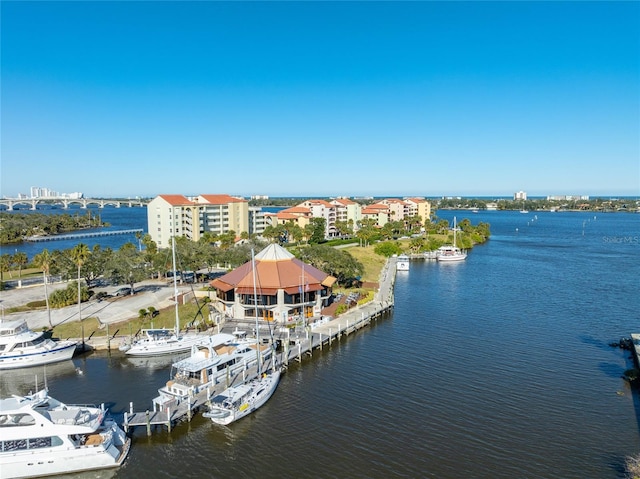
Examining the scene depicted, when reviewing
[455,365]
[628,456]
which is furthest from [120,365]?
[628,456]

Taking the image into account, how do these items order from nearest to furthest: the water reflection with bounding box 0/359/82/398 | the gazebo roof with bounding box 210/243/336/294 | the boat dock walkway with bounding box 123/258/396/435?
the boat dock walkway with bounding box 123/258/396/435, the water reflection with bounding box 0/359/82/398, the gazebo roof with bounding box 210/243/336/294

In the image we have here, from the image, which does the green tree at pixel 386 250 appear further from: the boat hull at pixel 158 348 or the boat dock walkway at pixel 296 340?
the boat hull at pixel 158 348

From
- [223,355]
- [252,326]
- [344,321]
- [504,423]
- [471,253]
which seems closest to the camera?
[504,423]

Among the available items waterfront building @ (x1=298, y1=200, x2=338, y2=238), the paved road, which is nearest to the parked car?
the paved road

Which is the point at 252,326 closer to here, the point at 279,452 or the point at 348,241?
the point at 279,452

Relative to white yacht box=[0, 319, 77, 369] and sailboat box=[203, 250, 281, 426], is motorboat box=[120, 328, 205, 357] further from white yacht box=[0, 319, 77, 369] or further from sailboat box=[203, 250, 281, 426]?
sailboat box=[203, 250, 281, 426]

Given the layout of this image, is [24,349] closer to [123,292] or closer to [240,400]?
A: [240,400]

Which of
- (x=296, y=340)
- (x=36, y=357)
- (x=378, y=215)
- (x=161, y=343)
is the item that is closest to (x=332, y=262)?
(x=296, y=340)

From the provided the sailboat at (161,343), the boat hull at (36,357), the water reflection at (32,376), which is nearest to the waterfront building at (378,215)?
the sailboat at (161,343)
